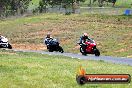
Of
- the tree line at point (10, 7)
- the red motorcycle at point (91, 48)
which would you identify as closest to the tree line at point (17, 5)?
the tree line at point (10, 7)

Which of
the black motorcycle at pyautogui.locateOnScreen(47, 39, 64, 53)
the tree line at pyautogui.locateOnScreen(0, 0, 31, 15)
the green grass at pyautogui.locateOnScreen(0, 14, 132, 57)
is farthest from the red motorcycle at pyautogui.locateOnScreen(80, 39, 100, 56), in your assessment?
the tree line at pyautogui.locateOnScreen(0, 0, 31, 15)

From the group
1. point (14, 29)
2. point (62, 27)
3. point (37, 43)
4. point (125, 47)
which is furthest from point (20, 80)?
point (14, 29)

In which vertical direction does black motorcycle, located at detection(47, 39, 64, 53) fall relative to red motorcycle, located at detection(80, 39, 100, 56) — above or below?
below

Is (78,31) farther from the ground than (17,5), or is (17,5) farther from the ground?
(78,31)

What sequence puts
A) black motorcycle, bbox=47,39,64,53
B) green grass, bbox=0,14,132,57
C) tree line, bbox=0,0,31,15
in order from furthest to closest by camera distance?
1. tree line, bbox=0,0,31,15
2. green grass, bbox=0,14,132,57
3. black motorcycle, bbox=47,39,64,53

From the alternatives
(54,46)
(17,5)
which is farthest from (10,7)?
(54,46)

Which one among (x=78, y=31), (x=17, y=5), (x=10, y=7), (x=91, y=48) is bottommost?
(x=10, y=7)

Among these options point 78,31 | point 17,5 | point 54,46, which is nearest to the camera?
point 54,46

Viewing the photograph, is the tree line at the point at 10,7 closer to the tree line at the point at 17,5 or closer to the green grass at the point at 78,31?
the tree line at the point at 17,5

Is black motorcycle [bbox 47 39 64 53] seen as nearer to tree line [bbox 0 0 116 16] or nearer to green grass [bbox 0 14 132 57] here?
green grass [bbox 0 14 132 57]

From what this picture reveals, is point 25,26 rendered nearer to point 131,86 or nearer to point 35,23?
point 35,23

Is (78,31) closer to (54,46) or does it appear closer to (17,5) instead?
(54,46)

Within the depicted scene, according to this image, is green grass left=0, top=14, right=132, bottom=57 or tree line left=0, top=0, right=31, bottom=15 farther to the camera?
tree line left=0, top=0, right=31, bottom=15

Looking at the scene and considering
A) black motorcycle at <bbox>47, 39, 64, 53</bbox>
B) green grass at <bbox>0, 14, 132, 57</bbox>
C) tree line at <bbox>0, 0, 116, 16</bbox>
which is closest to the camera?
black motorcycle at <bbox>47, 39, 64, 53</bbox>
